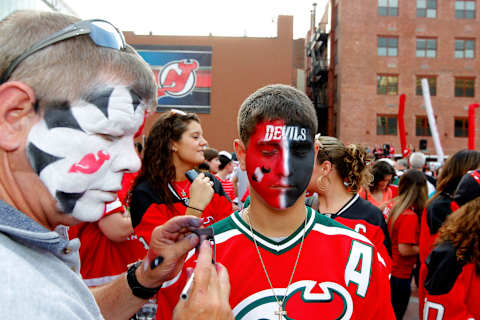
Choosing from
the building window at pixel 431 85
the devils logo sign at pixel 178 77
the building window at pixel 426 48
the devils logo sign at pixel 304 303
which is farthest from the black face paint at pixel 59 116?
the building window at pixel 426 48

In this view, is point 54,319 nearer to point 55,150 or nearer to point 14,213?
point 14,213

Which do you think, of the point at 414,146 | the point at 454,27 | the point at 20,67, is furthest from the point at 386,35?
the point at 20,67

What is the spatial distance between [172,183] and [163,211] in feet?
1.07

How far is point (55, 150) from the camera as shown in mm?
1028

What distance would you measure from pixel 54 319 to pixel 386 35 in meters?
31.4

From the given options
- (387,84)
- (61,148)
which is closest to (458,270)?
(61,148)

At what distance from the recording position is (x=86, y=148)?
107 centimetres

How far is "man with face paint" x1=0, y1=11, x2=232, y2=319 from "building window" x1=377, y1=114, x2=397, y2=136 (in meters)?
29.0

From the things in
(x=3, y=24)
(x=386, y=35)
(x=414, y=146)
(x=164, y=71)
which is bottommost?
(x=414, y=146)

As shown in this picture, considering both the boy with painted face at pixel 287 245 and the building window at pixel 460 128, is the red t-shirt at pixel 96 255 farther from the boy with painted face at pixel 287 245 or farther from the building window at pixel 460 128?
the building window at pixel 460 128

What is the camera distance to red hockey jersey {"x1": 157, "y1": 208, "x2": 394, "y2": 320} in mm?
1685

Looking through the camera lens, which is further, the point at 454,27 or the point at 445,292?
the point at 454,27

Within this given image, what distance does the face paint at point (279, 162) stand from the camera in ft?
5.90

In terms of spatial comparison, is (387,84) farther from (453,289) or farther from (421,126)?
(453,289)
